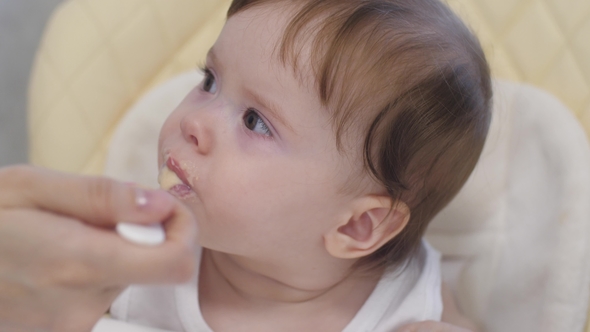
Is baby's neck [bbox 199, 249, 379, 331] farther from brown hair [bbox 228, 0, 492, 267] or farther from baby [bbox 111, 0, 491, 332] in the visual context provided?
brown hair [bbox 228, 0, 492, 267]

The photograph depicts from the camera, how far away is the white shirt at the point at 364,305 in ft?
2.56

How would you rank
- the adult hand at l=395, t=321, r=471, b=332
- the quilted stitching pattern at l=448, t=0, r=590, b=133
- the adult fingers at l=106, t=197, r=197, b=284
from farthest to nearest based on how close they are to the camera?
1. the quilted stitching pattern at l=448, t=0, r=590, b=133
2. the adult hand at l=395, t=321, r=471, b=332
3. the adult fingers at l=106, t=197, r=197, b=284

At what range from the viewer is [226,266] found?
2.67ft

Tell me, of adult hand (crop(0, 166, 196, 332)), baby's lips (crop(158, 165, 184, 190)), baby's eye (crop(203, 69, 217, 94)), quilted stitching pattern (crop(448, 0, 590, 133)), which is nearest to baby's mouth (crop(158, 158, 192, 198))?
baby's lips (crop(158, 165, 184, 190))

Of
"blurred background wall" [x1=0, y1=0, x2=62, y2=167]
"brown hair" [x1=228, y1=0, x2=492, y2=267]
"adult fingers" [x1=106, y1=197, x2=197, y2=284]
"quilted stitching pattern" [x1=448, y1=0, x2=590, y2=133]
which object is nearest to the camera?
"adult fingers" [x1=106, y1=197, x2=197, y2=284]

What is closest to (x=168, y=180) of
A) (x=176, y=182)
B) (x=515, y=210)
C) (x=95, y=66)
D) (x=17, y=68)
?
(x=176, y=182)

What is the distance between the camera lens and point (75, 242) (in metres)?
0.36

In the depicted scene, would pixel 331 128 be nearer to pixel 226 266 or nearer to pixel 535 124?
pixel 226 266

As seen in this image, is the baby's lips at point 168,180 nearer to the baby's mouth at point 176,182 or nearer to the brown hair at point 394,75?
the baby's mouth at point 176,182

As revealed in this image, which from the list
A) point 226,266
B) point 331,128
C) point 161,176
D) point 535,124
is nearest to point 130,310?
point 226,266

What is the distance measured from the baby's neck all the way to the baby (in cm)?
5

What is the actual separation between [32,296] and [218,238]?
304 mm

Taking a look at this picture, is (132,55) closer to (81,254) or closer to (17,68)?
(17,68)

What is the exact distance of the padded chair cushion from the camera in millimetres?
801
